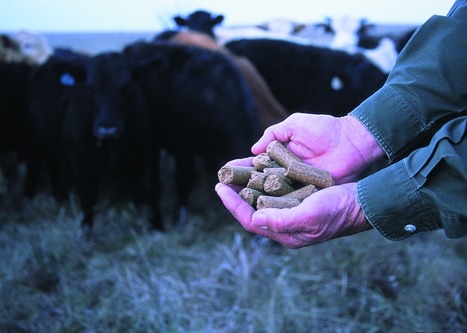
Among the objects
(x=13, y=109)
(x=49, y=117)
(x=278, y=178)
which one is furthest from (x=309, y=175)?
(x=13, y=109)

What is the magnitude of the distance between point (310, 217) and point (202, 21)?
7.62 meters

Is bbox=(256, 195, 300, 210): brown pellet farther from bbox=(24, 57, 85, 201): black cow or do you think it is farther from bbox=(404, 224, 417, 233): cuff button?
bbox=(24, 57, 85, 201): black cow

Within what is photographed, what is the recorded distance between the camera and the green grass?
283 centimetres

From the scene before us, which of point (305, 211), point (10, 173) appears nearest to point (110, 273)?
point (305, 211)

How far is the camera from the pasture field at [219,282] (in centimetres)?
283

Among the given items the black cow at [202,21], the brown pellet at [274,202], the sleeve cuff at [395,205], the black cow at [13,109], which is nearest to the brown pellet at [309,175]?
the brown pellet at [274,202]

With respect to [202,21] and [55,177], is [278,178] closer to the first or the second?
[55,177]

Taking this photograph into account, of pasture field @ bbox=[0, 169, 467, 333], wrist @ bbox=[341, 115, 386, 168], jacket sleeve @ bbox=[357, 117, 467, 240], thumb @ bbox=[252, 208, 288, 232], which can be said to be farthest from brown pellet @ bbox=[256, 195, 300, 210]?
pasture field @ bbox=[0, 169, 467, 333]

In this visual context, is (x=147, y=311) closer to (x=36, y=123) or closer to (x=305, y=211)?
(x=305, y=211)

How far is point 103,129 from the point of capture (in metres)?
3.92

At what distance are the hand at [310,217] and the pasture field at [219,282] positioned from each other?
1143 millimetres

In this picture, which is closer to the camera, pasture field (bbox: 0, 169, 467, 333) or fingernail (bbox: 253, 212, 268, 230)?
fingernail (bbox: 253, 212, 268, 230)

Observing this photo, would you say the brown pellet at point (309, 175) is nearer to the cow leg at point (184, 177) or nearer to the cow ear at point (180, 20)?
the cow leg at point (184, 177)

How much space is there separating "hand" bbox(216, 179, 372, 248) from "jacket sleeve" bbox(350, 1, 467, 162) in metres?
0.30
